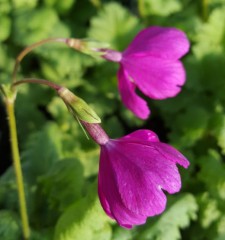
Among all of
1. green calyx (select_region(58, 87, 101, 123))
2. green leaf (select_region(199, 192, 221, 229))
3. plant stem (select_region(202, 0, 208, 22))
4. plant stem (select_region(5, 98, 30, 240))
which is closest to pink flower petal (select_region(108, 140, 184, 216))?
green calyx (select_region(58, 87, 101, 123))

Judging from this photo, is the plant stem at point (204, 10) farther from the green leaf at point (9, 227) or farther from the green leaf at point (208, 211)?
the green leaf at point (9, 227)

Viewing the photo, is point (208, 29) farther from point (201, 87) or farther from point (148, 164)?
point (148, 164)

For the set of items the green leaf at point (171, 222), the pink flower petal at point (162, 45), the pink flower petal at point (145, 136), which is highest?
the pink flower petal at point (162, 45)

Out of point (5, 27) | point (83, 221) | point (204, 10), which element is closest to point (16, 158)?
point (83, 221)

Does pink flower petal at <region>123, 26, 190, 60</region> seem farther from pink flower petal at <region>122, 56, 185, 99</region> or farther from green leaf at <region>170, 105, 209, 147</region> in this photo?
green leaf at <region>170, 105, 209, 147</region>

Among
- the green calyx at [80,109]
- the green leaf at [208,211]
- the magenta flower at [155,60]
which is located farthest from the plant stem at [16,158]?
the green leaf at [208,211]
